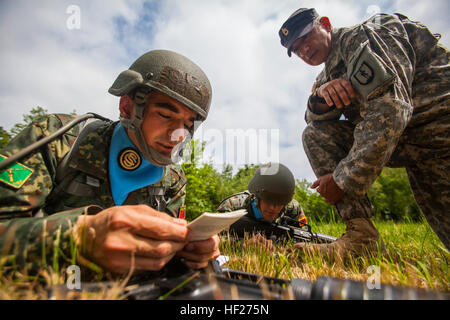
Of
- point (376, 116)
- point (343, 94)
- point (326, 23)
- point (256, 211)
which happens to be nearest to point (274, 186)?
point (256, 211)

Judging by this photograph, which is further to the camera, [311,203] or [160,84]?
[311,203]

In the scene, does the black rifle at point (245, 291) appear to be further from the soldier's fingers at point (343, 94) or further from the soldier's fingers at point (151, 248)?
the soldier's fingers at point (343, 94)

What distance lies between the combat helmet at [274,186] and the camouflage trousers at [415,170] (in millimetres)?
1266

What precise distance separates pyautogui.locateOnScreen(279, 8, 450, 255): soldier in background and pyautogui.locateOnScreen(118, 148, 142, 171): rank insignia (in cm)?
187

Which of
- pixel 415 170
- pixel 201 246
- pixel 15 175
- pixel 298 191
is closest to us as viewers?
pixel 201 246

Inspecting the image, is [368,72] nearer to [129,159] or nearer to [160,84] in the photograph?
[160,84]

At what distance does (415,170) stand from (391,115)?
1.16 meters

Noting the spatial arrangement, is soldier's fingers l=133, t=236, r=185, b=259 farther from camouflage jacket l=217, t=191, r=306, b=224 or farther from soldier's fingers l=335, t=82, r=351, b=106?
camouflage jacket l=217, t=191, r=306, b=224

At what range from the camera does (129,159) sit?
200cm

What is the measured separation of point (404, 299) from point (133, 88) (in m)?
2.28

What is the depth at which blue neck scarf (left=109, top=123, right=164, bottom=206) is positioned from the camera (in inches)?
76.2

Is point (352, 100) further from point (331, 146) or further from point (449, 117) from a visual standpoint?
point (449, 117)

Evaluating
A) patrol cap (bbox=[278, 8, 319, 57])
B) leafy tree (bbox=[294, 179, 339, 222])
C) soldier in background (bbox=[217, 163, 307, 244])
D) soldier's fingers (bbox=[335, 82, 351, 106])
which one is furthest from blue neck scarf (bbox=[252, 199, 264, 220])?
leafy tree (bbox=[294, 179, 339, 222])
